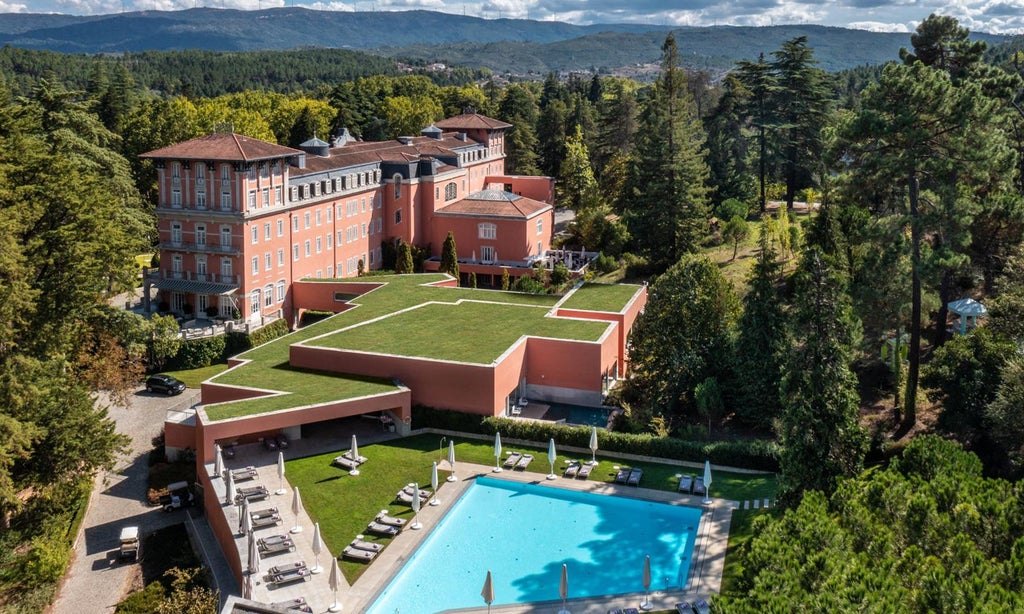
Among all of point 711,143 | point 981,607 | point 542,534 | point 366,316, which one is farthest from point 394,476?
point 711,143

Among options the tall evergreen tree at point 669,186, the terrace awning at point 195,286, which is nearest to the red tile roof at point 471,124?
the tall evergreen tree at point 669,186

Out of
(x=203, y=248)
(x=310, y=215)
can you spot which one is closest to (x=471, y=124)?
(x=310, y=215)

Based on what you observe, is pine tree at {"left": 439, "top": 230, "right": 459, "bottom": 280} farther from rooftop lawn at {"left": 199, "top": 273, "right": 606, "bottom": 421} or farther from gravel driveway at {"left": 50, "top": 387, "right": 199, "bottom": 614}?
gravel driveway at {"left": 50, "top": 387, "right": 199, "bottom": 614}

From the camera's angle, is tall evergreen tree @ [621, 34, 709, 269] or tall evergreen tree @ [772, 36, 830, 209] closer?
tall evergreen tree @ [621, 34, 709, 269]

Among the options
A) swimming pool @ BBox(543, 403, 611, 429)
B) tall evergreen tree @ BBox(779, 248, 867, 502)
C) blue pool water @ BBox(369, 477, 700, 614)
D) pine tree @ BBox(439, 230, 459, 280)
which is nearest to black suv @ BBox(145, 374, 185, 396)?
swimming pool @ BBox(543, 403, 611, 429)

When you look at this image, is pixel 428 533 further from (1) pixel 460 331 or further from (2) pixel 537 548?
(1) pixel 460 331

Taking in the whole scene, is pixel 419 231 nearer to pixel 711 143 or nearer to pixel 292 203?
pixel 292 203
